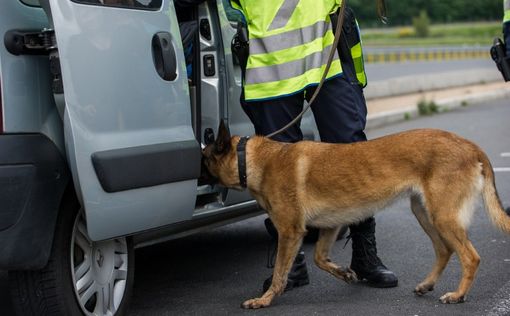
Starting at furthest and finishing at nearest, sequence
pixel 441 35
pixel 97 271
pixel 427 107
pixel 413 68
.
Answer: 1. pixel 441 35
2. pixel 413 68
3. pixel 427 107
4. pixel 97 271

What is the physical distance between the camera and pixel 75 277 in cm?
375

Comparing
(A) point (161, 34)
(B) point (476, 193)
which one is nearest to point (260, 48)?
(A) point (161, 34)

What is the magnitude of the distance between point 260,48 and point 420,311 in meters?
1.47

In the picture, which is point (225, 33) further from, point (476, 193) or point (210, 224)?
point (476, 193)

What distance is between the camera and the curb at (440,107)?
1234cm

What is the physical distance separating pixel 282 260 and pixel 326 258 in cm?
32

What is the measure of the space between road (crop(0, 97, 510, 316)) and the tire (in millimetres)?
406

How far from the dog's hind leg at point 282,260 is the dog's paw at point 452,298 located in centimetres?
73

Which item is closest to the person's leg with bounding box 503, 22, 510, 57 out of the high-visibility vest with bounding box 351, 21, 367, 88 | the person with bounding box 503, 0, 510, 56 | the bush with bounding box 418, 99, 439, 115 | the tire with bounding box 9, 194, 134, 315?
the person with bounding box 503, 0, 510, 56

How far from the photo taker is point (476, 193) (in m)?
4.09

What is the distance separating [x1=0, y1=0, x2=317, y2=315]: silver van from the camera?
3.40 meters

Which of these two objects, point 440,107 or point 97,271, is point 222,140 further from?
point 440,107

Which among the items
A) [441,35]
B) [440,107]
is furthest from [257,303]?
[441,35]

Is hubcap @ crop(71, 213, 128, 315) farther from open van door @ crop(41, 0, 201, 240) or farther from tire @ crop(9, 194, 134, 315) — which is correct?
open van door @ crop(41, 0, 201, 240)
